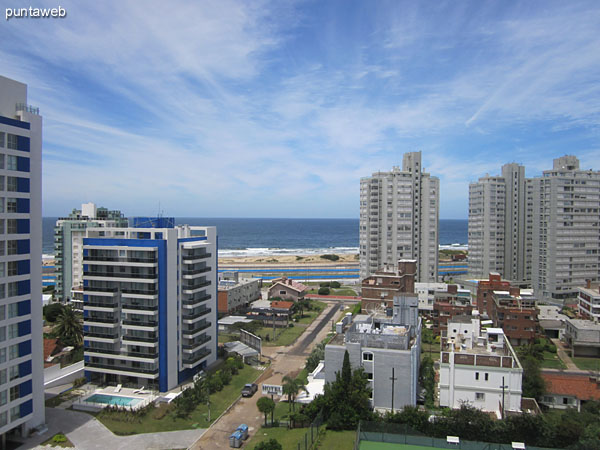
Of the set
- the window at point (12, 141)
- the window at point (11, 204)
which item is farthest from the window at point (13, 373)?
the window at point (12, 141)

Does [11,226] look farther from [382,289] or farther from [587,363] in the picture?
[587,363]

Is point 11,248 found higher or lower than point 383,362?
higher

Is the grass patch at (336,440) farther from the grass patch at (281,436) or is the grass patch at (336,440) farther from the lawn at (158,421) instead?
the lawn at (158,421)

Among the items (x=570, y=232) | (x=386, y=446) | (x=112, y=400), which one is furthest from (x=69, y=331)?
(x=570, y=232)

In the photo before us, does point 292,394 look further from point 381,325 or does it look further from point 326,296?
point 326,296

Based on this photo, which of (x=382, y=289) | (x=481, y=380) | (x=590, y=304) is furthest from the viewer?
(x=382, y=289)

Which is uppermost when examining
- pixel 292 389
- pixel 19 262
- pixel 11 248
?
pixel 11 248
